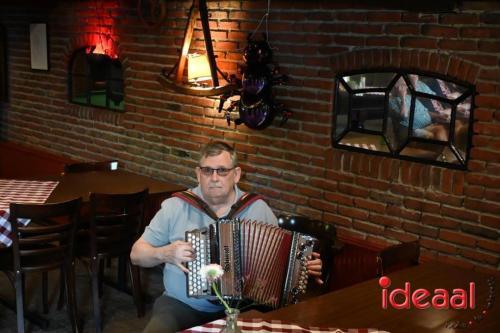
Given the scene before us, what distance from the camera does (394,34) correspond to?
4.12 metres

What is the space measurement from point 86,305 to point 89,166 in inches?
48.4

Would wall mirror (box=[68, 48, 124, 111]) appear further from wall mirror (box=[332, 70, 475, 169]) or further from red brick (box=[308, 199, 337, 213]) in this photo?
wall mirror (box=[332, 70, 475, 169])

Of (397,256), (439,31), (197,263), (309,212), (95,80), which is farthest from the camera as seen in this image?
(95,80)

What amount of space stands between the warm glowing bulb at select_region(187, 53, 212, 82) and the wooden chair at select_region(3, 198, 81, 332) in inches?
59.7

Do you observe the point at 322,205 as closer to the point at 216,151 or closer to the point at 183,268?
the point at 216,151

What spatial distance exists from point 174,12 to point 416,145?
255 cm

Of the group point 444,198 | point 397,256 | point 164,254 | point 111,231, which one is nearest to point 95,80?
point 111,231

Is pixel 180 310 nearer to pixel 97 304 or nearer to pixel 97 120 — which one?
pixel 97 304

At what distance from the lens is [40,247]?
4.41 metres

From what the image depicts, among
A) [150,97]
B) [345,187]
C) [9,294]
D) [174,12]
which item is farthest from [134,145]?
[345,187]

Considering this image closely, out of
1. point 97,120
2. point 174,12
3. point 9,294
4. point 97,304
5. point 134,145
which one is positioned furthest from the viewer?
point 97,120

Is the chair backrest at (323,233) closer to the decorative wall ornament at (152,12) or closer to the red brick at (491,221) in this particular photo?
the red brick at (491,221)

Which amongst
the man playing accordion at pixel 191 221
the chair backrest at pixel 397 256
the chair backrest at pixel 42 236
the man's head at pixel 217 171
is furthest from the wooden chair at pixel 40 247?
the chair backrest at pixel 397 256

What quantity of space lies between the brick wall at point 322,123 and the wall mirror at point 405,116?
2.6 inches
